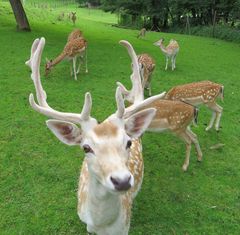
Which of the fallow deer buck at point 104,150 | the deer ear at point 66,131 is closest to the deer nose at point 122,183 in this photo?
the fallow deer buck at point 104,150

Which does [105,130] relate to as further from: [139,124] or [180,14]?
[180,14]

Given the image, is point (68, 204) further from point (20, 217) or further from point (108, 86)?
point (108, 86)

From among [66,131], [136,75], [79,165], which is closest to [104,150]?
[66,131]

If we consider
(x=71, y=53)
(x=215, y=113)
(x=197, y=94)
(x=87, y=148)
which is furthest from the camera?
(x=71, y=53)

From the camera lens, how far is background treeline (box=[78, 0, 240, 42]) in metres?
23.4

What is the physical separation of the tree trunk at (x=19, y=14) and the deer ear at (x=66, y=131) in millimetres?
11322

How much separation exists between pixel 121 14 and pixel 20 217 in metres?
27.8

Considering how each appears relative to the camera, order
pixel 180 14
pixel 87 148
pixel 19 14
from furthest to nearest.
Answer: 1. pixel 180 14
2. pixel 19 14
3. pixel 87 148

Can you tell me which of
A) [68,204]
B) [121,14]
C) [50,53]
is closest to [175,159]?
[68,204]

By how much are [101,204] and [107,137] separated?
682 mm

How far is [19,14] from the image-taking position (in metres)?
13.7

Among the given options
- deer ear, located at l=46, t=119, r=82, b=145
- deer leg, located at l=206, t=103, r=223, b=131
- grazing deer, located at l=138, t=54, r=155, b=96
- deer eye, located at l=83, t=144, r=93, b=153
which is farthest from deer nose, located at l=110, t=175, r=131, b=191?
grazing deer, located at l=138, t=54, r=155, b=96

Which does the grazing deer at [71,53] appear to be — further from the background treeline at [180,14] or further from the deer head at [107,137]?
the background treeline at [180,14]

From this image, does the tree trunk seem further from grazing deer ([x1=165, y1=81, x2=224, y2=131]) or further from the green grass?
grazing deer ([x1=165, y1=81, x2=224, y2=131])
